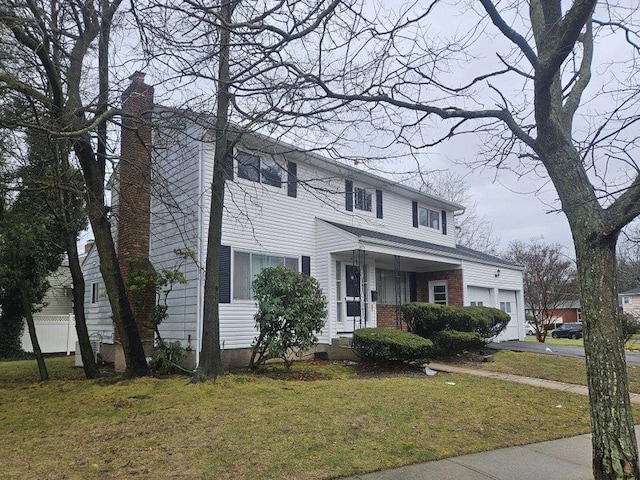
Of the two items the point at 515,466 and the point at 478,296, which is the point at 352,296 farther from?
the point at 515,466

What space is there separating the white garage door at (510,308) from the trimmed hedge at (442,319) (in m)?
5.24

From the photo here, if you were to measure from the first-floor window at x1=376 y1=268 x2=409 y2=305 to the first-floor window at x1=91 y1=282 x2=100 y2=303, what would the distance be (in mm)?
9524

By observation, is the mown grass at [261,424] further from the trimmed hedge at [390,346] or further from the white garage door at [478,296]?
the white garage door at [478,296]

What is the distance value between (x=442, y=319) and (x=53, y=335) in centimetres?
1578

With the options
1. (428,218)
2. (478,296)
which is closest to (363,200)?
(428,218)

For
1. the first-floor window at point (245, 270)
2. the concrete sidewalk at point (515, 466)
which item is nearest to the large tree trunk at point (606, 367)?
the concrete sidewalk at point (515, 466)

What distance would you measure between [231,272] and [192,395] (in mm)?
4529

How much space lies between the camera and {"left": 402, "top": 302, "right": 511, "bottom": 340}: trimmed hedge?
13922mm

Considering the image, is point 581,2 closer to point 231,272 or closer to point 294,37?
point 294,37

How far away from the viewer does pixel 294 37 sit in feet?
16.8

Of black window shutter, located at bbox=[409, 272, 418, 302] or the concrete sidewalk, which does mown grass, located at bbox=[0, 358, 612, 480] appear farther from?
black window shutter, located at bbox=[409, 272, 418, 302]

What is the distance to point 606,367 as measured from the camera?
4223 mm

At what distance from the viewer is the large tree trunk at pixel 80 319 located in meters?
11.4

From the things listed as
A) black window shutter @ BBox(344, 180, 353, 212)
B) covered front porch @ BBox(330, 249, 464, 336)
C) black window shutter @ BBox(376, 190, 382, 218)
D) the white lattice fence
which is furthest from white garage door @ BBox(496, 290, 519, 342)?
the white lattice fence
